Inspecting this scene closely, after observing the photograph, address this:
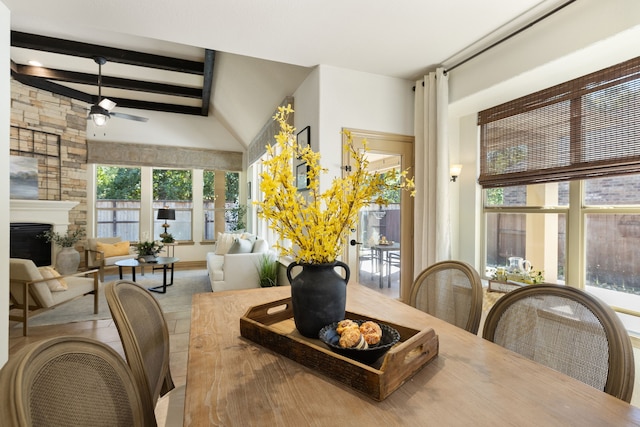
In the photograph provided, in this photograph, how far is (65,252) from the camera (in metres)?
5.36

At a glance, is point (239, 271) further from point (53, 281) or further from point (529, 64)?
point (529, 64)

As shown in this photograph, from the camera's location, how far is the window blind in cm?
202

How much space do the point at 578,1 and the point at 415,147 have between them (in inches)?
60.2

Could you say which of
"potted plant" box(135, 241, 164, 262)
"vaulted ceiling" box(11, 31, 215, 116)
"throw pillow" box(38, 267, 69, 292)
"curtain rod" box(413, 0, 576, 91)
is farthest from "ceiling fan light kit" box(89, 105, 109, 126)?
"curtain rod" box(413, 0, 576, 91)

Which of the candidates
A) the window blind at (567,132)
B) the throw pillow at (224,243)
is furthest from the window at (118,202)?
the window blind at (567,132)

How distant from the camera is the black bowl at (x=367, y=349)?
2.79ft

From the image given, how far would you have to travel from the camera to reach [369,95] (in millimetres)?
3152

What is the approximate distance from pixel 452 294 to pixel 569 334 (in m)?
0.51

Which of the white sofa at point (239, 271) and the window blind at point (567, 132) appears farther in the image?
the white sofa at point (239, 271)

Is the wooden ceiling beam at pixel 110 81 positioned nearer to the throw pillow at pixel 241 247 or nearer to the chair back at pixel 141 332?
the throw pillow at pixel 241 247

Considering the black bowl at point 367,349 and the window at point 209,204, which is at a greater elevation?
the window at point 209,204

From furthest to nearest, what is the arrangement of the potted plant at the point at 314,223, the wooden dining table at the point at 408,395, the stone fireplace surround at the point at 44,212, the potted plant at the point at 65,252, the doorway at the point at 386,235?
the potted plant at the point at 65,252 → the stone fireplace surround at the point at 44,212 → the doorway at the point at 386,235 → the potted plant at the point at 314,223 → the wooden dining table at the point at 408,395

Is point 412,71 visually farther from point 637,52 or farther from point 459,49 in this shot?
point 637,52

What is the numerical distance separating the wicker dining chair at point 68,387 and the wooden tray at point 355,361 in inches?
14.2
